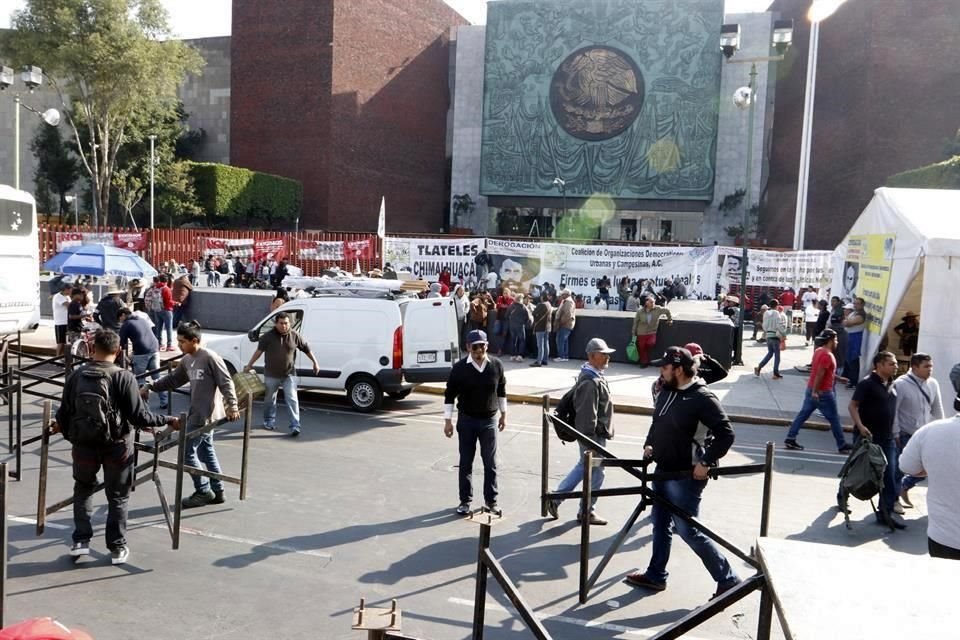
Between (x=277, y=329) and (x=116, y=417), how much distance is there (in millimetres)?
4663

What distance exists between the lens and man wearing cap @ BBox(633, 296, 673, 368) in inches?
646

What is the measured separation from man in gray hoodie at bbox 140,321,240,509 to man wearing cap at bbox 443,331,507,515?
7.03 ft

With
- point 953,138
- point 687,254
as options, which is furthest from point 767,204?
point 687,254

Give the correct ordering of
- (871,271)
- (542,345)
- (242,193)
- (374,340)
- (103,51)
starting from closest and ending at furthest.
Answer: (374,340) → (871,271) → (542,345) → (103,51) → (242,193)

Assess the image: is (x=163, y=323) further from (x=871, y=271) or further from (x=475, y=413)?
(x=871, y=271)

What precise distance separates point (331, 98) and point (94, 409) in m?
42.4

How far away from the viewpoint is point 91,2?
3144 centimetres

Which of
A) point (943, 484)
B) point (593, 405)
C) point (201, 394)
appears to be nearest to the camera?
point (943, 484)

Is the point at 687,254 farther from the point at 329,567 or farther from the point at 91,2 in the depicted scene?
the point at 91,2

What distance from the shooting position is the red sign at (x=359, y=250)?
110ft

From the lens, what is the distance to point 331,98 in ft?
149

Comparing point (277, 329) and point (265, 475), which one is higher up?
point (277, 329)

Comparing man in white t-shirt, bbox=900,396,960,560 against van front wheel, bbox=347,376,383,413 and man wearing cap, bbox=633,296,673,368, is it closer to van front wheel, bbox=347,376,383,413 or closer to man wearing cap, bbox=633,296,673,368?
van front wheel, bbox=347,376,383,413

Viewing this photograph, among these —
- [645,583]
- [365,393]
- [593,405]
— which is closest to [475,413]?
[593,405]
